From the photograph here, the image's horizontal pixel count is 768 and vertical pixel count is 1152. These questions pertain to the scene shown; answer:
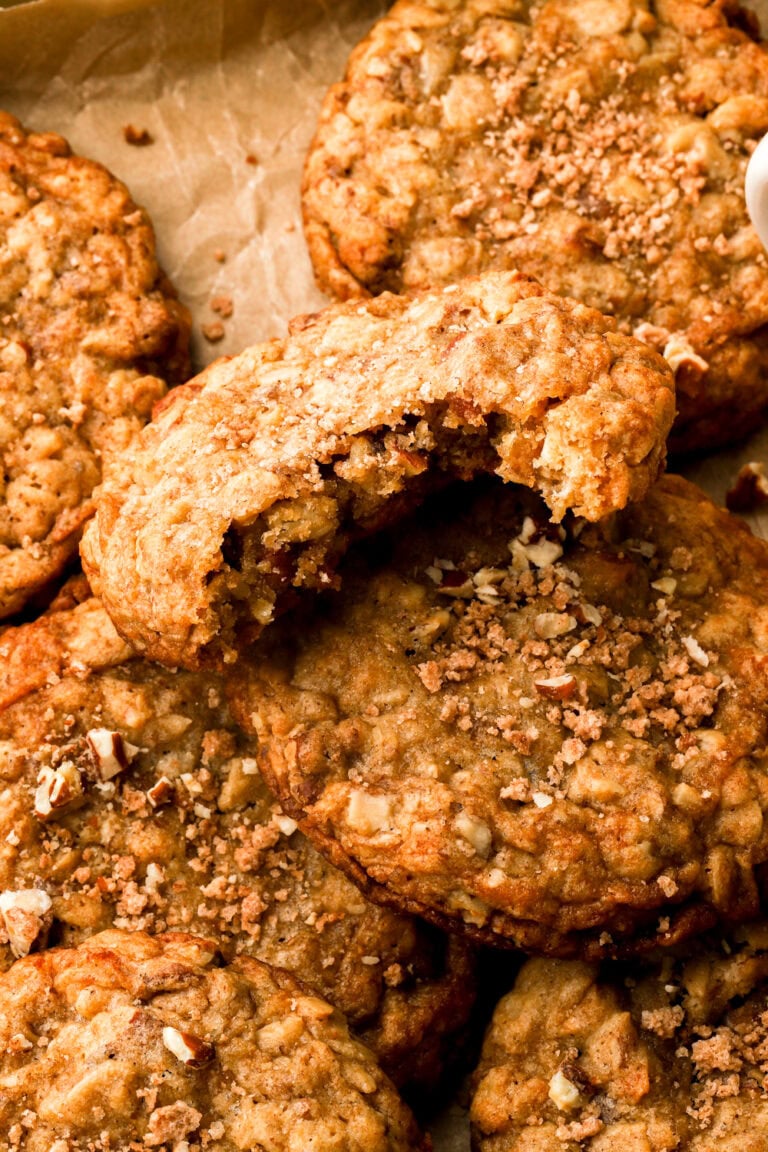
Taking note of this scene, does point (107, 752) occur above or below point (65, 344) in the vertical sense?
below

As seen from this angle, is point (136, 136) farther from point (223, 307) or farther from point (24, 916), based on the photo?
point (24, 916)

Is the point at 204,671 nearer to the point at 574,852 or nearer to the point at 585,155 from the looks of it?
the point at 574,852

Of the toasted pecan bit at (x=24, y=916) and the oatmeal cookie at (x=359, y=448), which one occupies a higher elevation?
the oatmeal cookie at (x=359, y=448)

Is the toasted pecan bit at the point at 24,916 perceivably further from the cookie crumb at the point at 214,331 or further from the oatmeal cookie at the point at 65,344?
the cookie crumb at the point at 214,331

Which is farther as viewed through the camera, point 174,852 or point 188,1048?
point 174,852

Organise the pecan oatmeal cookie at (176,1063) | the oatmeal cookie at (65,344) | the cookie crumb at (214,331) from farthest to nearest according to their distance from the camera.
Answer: the cookie crumb at (214,331) → the oatmeal cookie at (65,344) → the pecan oatmeal cookie at (176,1063)

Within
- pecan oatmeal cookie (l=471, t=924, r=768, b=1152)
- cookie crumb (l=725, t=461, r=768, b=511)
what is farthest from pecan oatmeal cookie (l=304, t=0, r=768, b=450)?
pecan oatmeal cookie (l=471, t=924, r=768, b=1152)

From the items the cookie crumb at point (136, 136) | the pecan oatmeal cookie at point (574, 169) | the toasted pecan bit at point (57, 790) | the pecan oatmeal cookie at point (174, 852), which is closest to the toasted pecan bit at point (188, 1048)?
the pecan oatmeal cookie at point (174, 852)

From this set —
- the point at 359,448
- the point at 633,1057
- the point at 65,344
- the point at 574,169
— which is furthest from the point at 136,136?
the point at 633,1057
